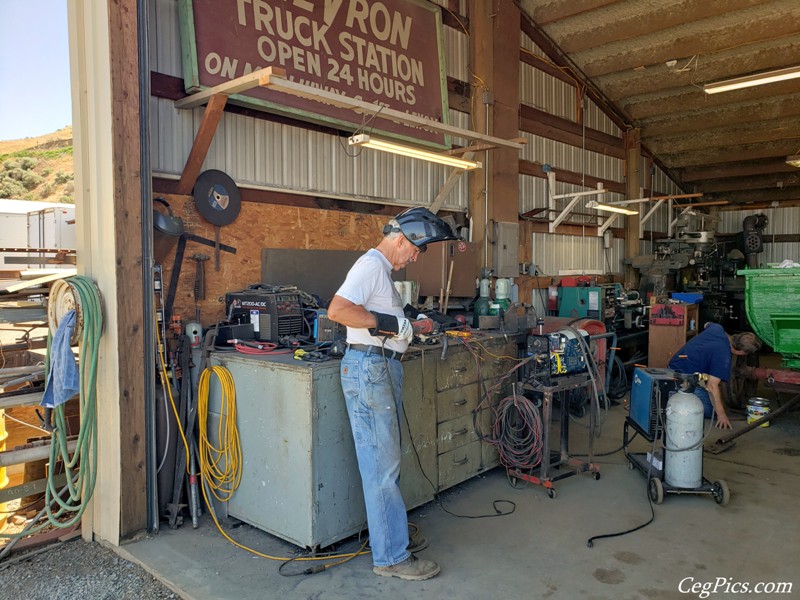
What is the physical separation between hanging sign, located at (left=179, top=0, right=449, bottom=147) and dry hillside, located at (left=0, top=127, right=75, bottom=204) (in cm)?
1870

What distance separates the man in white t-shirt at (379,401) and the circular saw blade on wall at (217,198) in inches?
64.9

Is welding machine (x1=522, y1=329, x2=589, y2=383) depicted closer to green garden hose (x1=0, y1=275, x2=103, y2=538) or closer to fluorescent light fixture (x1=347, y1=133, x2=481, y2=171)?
fluorescent light fixture (x1=347, y1=133, x2=481, y2=171)

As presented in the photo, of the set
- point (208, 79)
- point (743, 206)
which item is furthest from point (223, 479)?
point (743, 206)

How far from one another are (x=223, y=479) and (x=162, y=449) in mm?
399

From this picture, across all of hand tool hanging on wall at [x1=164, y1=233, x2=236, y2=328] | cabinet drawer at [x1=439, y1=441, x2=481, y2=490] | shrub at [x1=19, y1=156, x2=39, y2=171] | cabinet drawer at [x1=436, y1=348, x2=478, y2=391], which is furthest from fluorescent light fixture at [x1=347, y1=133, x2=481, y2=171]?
shrub at [x1=19, y1=156, x2=39, y2=171]

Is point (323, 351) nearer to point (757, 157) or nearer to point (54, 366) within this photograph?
point (54, 366)

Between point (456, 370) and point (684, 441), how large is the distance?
1454 millimetres

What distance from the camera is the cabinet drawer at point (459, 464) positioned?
3691 mm

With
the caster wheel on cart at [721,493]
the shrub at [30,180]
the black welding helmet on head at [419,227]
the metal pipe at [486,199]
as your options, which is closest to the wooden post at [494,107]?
the metal pipe at [486,199]

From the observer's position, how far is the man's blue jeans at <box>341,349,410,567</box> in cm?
280

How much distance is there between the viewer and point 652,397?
157 inches

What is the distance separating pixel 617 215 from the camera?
938cm

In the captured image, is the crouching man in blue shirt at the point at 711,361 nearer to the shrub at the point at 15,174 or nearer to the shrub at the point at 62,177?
the shrub at the point at 62,177

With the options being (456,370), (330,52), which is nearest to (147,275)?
(456,370)
